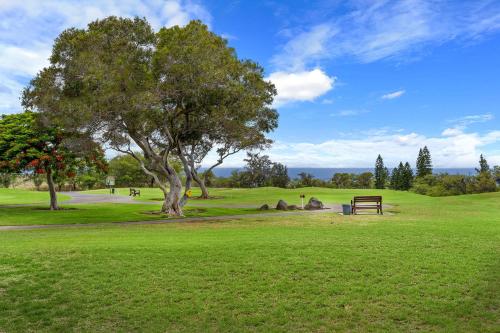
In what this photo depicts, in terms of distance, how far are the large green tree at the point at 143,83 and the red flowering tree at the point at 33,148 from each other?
8.09 feet

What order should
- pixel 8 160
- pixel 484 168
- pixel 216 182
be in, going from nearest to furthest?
1. pixel 8 160
2. pixel 484 168
3. pixel 216 182

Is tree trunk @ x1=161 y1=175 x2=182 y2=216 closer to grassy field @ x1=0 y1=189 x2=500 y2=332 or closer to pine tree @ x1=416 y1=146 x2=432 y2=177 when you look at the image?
grassy field @ x1=0 y1=189 x2=500 y2=332

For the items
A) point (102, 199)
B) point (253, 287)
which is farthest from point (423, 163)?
point (253, 287)

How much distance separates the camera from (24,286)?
7754mm

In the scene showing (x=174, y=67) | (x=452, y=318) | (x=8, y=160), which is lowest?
(x=452, y=318)

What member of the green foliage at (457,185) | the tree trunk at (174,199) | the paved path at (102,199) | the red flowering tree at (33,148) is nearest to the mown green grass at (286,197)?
the paved path at (102,199)

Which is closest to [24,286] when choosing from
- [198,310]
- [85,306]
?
[85,306]

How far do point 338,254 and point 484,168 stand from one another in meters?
92.2

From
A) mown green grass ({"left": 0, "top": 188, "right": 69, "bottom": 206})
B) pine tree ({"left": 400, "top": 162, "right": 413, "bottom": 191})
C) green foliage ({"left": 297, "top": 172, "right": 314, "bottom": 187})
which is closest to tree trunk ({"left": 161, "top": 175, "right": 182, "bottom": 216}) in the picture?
mown green grass ({"left": 0, "top": 188, "right": 69, "bottom": 206})

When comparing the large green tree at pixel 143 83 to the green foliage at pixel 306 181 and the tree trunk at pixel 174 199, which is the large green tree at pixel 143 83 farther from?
the green foliage at pixel 306 181

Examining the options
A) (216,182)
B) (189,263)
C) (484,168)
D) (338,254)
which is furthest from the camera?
(216,182)

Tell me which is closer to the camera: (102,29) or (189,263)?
(189,263)

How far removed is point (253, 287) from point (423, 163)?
9350cm

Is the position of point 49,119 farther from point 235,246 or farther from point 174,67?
point 235,246
